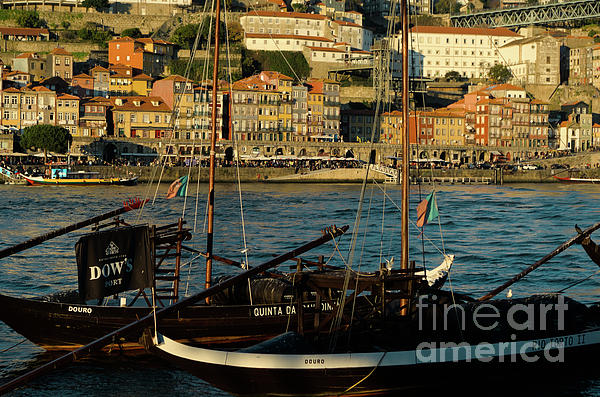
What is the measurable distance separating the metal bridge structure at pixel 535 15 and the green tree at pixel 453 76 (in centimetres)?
1294

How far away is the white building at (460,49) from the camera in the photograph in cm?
13675

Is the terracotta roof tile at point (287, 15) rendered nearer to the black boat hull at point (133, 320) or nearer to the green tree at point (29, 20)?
the green tree at point (29, 20)

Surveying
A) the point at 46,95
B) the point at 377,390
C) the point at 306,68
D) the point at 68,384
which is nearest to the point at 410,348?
the point at 377,390

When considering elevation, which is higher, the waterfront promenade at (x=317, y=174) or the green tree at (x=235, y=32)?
the green tree at (x=235, y=32)

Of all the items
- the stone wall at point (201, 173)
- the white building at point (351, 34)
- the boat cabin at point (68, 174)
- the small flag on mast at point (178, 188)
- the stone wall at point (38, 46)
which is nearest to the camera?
the small flag on mast at point (178, 188)

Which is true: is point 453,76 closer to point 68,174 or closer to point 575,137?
point 575,137

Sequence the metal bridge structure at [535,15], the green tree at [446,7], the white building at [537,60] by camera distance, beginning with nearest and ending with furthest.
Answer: the white building at [537,60]
the metal bridge structure at [535,15]
the green tree at [446,7]

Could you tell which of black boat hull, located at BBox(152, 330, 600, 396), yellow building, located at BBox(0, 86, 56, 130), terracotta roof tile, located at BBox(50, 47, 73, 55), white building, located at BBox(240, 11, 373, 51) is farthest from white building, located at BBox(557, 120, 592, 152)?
black boat hull, located at BBox(152, 330, 600, 396)

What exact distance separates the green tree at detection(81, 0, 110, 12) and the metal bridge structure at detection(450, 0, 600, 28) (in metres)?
53.6

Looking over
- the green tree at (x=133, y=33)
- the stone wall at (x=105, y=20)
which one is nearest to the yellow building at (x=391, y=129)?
the green tree at (x=133, y=33)

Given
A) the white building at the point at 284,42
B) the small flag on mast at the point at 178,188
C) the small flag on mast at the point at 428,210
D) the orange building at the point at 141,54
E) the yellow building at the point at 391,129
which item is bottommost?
the small flag on mast at the point at 428,210

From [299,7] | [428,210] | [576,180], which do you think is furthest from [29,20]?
[428,210]

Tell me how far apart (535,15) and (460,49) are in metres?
12.9

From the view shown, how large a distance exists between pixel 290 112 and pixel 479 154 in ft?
76.9
